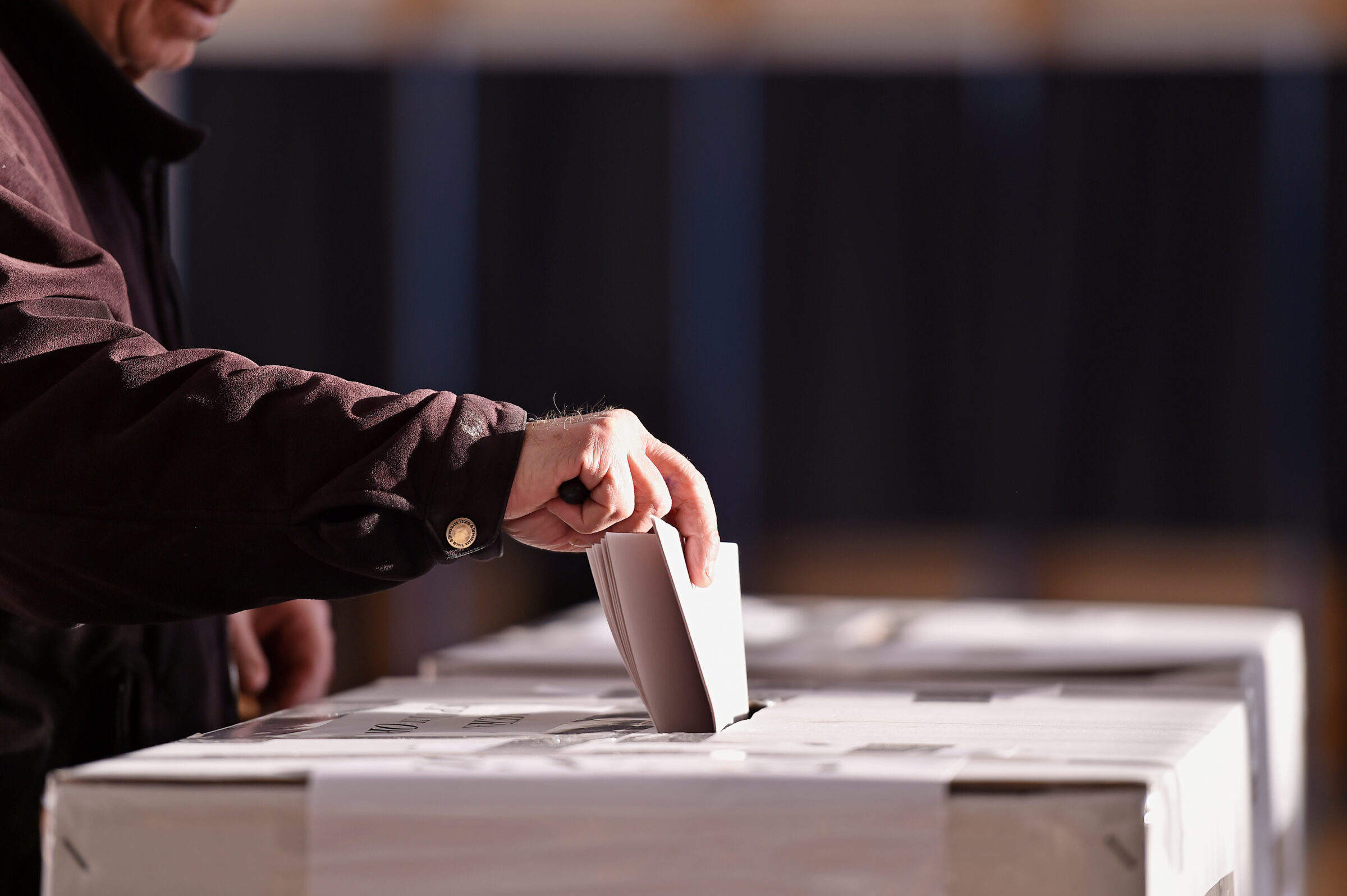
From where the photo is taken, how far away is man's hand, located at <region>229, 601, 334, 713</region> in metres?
1.32

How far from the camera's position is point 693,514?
87 cm

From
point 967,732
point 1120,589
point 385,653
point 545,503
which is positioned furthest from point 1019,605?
point 385,653

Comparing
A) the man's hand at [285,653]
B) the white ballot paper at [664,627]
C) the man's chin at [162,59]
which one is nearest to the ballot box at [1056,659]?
the man's hand at [285,653]

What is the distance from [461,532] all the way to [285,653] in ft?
2.17

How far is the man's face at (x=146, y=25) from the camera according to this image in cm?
113

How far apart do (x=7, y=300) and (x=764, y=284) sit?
333 cm

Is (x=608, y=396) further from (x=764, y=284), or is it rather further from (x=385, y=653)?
(x=385, y=653)

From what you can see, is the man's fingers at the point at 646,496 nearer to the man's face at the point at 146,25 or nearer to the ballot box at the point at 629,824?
the ballot box at the point at 629,824

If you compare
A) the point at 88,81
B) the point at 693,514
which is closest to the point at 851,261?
the point at 88,81

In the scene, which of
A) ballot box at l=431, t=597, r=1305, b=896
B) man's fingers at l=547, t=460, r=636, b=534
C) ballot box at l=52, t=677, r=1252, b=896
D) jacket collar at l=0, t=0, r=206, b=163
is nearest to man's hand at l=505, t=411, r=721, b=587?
man's fingers at l=547, t=460, r=636, b=534

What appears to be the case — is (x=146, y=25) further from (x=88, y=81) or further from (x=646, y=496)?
(x=646, y=496)

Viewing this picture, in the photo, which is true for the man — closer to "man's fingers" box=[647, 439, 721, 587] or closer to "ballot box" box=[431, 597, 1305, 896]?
"man's fingers" box=[647, 439, 721, 587]

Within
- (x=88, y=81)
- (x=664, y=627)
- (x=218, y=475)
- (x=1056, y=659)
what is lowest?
(x=1056, y=659)

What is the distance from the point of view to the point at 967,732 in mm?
815
